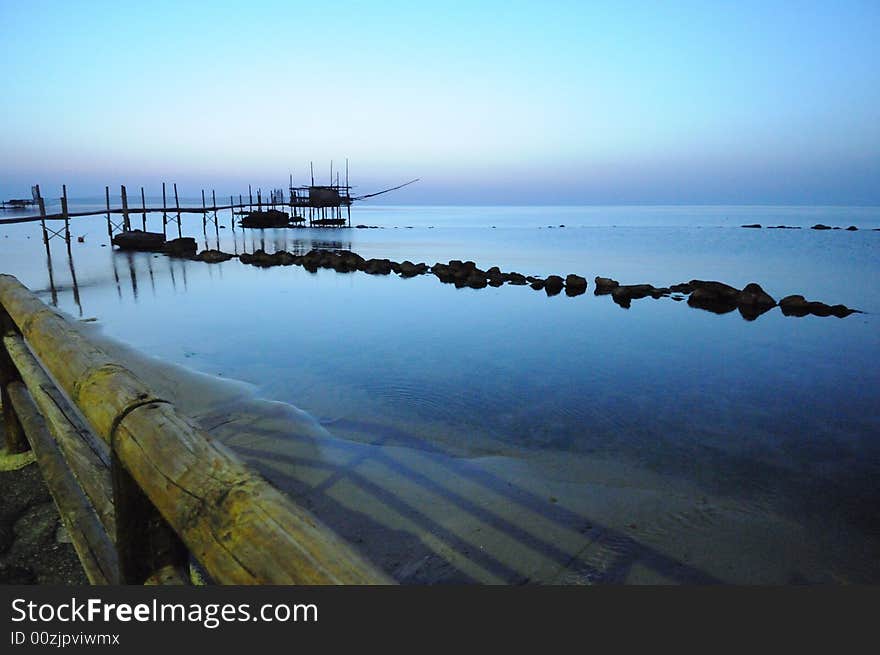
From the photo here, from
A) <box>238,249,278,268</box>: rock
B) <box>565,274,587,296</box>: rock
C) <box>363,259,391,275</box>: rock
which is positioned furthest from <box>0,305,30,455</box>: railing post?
<box>238,249,278,268</box>: rock

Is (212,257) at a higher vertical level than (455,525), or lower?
higher

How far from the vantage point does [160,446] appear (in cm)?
155

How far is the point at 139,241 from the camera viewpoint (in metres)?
40.4

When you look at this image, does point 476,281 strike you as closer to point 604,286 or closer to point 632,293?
point 604,286

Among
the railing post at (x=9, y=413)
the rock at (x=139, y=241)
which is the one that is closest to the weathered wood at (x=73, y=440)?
the railing post at (x=9, y=413)

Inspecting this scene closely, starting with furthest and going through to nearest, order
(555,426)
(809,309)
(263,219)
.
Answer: (263,219)
(809,309)
(555,426)

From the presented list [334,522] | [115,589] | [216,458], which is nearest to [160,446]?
[216,458]

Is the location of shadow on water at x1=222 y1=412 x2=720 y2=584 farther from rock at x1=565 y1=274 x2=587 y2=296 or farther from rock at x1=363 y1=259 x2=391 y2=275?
rock at x1=363 y1=259 x2=391 y2=275

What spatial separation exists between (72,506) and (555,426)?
6691mm

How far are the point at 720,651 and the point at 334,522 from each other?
346cm

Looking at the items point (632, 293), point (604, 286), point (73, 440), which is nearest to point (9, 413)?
point (73, 440)

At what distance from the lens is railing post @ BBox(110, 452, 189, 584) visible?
6.06 ft

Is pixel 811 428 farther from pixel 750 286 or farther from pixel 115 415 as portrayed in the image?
pixel 750 286

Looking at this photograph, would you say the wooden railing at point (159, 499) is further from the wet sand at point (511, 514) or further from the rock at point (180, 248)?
the rock at point (180, 248)
